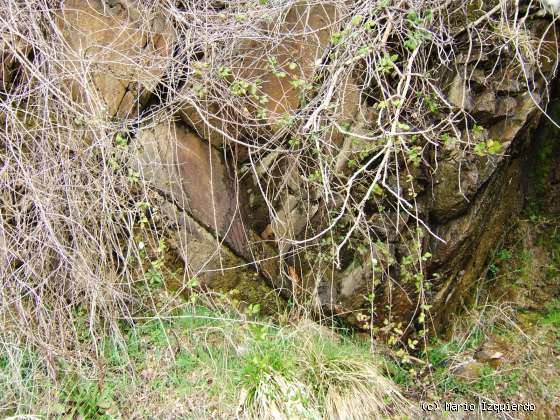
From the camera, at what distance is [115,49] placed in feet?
10.7

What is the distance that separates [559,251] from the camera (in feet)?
13.0

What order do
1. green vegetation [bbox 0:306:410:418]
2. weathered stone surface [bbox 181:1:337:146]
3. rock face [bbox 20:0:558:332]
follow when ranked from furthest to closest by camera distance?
weathered stone surface [bbox 181:1:337:146] → rock face [bbox 20:0:558:332] → green vegetation [bbox 0:306:410:418]

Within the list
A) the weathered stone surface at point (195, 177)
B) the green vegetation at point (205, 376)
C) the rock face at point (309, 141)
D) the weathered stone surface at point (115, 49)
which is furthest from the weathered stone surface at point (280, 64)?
the green vegetation at point (205, 376)

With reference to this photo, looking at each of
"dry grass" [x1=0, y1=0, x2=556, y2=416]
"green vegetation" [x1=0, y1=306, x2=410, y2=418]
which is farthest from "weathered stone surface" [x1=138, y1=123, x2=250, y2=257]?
"green vegetation" [x1=0, y1=306, x2=410, y2=418]

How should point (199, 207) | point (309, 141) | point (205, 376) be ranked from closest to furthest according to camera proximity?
1. point (205, 376)
2. point (309, 141)
3. point (199, 207)

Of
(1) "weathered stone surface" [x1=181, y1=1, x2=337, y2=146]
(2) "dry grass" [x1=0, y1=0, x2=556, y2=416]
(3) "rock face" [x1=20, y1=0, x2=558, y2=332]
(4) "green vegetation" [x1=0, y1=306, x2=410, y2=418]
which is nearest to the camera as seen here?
(4) "green vegetation" [x1=0, y1=306, x2=410, y2=418]

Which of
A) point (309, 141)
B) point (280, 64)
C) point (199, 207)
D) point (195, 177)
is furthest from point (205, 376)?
point (280, 64)

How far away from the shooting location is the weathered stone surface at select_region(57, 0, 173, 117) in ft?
10.5

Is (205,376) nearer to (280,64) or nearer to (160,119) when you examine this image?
(160,119)

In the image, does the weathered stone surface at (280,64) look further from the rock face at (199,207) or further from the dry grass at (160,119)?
the rock face at (199,207)

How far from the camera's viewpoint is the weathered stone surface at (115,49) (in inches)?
126

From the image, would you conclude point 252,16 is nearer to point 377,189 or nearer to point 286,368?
point 377,189

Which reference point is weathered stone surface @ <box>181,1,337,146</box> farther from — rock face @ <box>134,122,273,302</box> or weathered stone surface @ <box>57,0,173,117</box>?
weathered stone surface @ <box>57,0,173,117</box>

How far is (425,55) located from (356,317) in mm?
1683
